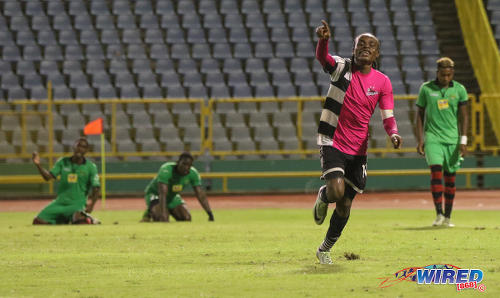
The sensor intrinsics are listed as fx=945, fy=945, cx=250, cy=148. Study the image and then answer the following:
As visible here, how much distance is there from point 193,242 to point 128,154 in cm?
1171

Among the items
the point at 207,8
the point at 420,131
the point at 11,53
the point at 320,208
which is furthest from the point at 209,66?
the point at 320,208

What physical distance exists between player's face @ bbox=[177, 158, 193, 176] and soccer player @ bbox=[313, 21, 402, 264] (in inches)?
255

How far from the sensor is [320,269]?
750 cm

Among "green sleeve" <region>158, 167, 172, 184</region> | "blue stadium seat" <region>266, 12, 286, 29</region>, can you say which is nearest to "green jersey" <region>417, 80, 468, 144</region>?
"green sleeve" <region>158, 167, 172, 184</region>

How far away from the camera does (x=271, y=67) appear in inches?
973

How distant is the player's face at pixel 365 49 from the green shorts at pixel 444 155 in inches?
198

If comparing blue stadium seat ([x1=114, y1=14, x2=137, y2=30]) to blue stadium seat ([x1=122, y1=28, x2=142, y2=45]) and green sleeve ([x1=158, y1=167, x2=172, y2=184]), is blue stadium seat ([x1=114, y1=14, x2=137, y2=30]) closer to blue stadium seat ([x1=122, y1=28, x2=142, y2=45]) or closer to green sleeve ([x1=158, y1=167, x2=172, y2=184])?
blue stadium seat ([x1=122, y1=28, x2=142, y2=45])

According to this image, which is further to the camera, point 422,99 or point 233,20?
point 233,20

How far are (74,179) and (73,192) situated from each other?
0.72 feet

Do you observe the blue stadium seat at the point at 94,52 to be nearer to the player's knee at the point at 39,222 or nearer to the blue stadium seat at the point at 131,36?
the blue stadium seat at the point at 131,36

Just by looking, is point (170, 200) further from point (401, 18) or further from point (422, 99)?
point (401, 18)

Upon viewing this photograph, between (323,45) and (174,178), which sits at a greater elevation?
(323,45)

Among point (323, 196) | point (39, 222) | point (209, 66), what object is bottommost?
point (39, 222)

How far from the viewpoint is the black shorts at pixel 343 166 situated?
25.1 feet
